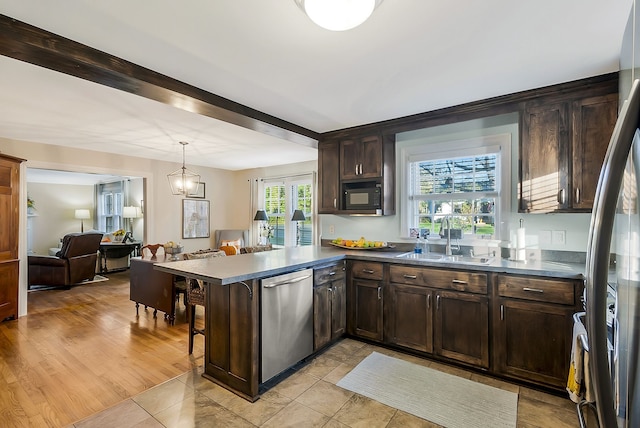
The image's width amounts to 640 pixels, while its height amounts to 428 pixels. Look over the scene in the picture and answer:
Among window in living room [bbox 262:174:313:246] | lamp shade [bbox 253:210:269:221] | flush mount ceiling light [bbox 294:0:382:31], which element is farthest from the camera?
lamp shade [bbox 253:210:269:221]

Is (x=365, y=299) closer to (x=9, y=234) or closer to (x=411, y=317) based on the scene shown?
(x=411, y=317)

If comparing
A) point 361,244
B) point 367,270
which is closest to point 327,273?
point 367,270

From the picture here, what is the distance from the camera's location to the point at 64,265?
565cm

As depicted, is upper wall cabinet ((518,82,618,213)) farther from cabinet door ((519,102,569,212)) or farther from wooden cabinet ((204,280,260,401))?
wooden cabinet ((204,280,260,401))

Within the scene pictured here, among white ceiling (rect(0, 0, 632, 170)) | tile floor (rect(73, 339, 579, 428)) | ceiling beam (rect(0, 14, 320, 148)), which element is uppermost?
white ceiling (rect(0, 0, 632, 170))

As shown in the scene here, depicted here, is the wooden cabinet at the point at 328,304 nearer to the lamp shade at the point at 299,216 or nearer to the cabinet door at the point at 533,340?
the cabinet door at the point at 533,340

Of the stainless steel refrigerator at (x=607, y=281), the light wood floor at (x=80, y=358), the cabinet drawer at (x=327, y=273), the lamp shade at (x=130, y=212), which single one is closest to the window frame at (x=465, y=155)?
the cabinet drawer at (x=327, y=273)

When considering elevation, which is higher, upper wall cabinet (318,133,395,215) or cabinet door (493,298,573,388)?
upper wall cabinet (318,133,395,215)

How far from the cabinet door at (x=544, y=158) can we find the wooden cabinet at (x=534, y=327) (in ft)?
2.28

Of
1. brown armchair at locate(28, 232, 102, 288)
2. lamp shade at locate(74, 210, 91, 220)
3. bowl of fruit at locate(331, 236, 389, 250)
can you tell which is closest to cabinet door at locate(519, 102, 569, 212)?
bowl of fruit at locate(331, 236, 389, 250)

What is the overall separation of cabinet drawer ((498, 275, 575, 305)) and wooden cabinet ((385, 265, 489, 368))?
15cm

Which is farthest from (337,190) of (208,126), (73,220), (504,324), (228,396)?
(73,220)

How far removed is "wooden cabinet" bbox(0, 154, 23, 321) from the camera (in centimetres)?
375

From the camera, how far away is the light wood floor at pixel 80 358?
2170mm
